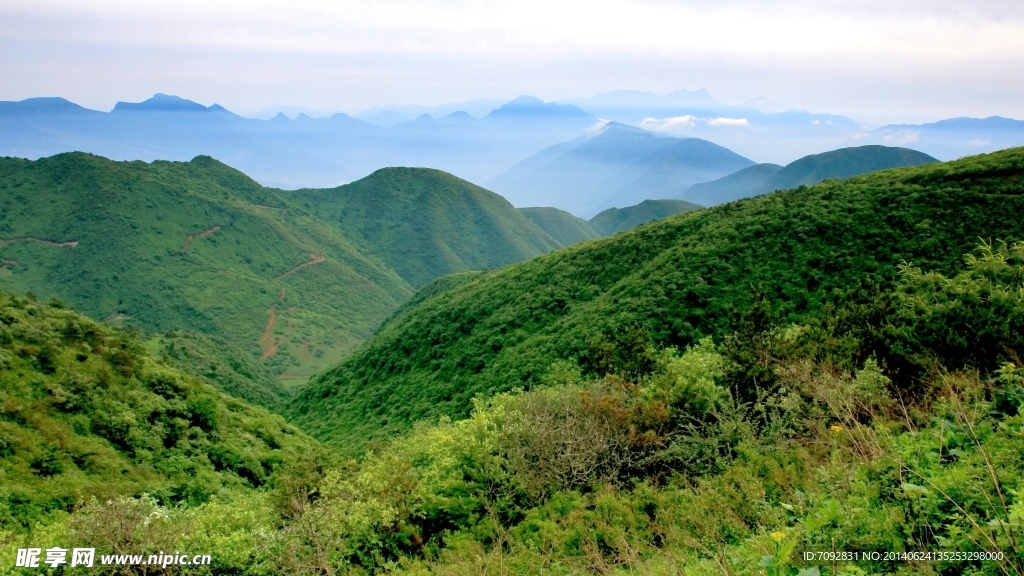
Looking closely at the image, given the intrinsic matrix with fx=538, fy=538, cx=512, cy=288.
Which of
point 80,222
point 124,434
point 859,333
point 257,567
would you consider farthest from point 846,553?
point 80,222

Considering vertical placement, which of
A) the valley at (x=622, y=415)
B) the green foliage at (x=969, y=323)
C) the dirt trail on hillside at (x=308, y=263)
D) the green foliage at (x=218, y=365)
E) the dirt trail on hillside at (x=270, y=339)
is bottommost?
the dirt trail on hillside at (x=270, y=339)

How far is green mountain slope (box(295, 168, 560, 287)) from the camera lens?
149750 mm

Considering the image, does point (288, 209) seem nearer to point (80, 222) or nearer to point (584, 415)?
point (80, 222)

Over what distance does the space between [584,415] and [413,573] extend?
7106mm

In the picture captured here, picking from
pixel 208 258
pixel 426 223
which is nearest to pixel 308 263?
pixel 208 258

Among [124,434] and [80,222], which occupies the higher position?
[80,222]

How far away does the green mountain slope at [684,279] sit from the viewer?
3142 cm

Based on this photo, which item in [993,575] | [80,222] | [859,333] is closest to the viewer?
[993,575]

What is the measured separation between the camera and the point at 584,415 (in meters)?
16.4

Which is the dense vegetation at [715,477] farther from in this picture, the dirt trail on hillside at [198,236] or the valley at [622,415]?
the dirt trail on hillside at [198,236]

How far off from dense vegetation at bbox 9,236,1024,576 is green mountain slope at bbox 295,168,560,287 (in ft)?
421

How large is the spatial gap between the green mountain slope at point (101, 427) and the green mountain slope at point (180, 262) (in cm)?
6118

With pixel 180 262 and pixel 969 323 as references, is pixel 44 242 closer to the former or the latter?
pixel 180 262

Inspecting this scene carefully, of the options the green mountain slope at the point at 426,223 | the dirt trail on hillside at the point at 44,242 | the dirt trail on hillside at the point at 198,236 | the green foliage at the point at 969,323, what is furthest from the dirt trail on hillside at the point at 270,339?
the green foliage at the point at 969,323
